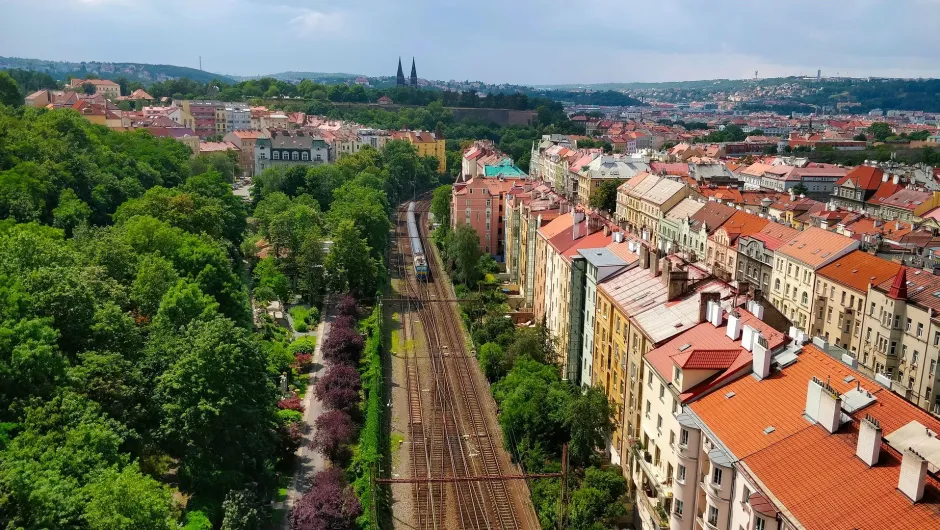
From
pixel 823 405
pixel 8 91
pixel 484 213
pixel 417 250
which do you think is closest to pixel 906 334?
pixel 823 405

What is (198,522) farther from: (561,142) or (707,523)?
(561,142)

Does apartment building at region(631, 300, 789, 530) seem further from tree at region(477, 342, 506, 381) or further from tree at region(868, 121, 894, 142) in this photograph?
tree at region(868, 121, 894, 142)

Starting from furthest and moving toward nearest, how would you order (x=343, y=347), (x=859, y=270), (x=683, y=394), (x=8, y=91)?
(x=8, y=91) → (x=343, y=347) → (x=859, y=270) → (x=683, y=394)

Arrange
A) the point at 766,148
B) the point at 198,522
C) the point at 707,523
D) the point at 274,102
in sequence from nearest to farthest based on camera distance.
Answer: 1. the point at 707,523
2. the point at 198,522
3. the point at 766,148
4. the point at 274,102

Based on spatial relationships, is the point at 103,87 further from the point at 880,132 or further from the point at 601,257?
the point at 880,132

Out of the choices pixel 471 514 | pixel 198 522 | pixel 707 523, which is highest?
pixel 707 523

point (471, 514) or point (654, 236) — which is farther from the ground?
point (654, 236)

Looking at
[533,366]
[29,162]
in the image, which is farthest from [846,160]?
[29,162]
